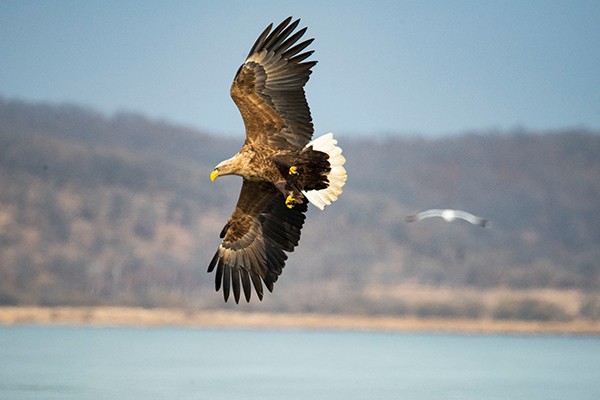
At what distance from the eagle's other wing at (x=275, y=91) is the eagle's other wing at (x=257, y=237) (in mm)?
873

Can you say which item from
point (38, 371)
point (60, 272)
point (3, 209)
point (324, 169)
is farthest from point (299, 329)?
point (324, 169)

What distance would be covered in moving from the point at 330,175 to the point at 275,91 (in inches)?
40.0

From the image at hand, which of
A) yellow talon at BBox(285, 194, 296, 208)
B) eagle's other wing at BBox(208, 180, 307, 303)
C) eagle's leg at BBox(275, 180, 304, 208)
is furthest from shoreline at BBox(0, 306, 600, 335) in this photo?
yellow talon at BBox(285, 194, 296, 208)

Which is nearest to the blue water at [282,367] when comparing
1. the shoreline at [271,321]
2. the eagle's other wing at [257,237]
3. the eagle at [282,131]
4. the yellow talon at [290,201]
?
the shoreline at [271,321]

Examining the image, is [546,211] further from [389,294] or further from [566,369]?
[566,369]

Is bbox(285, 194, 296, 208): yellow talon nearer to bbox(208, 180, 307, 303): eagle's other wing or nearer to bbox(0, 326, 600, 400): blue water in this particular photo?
bbox(208, 180, 307, 303): eagle's other wing

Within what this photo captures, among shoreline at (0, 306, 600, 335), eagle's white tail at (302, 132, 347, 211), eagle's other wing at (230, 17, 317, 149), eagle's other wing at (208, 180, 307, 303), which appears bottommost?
eagle's other wing at (208, 180, 307, 303)

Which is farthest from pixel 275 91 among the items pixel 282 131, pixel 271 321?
pixel 271 321

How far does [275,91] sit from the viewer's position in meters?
12.2

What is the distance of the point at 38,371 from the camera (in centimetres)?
2725

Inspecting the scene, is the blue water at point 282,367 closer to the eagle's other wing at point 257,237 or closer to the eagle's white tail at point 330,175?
the eagle's other wing at point 257,237

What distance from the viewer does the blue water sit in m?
24.5

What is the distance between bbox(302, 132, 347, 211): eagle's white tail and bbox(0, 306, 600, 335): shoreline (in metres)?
42.2

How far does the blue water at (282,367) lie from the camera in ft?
80.3
